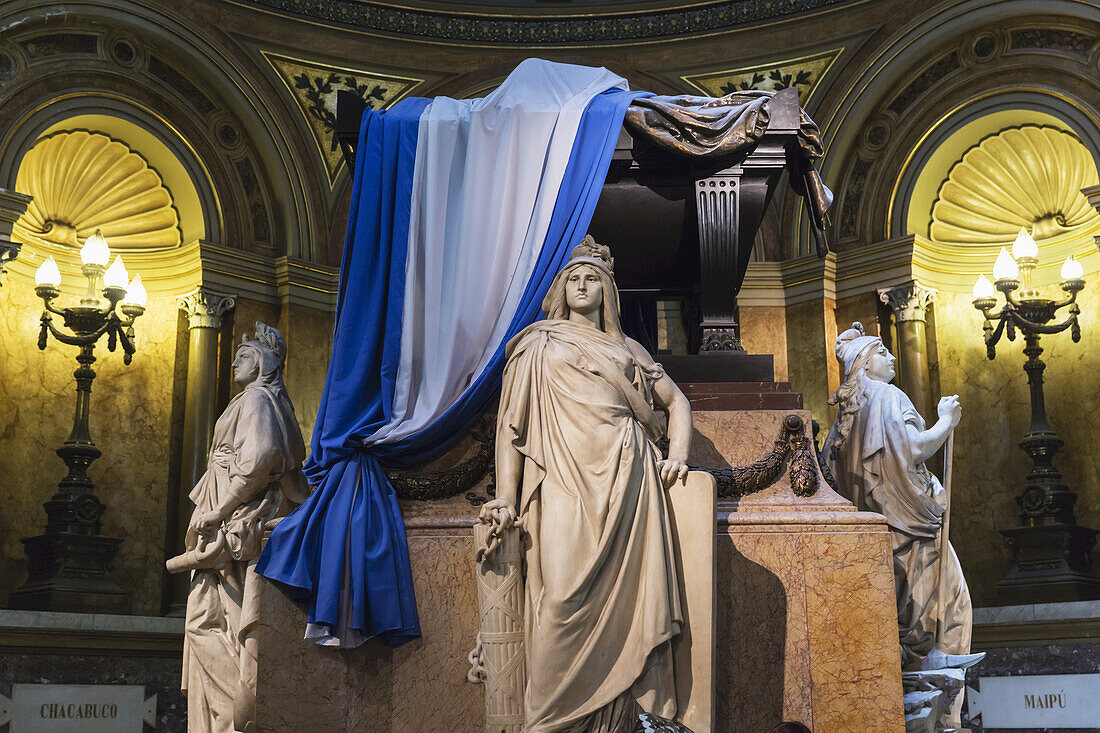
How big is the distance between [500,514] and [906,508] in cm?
261

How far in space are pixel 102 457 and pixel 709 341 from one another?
6.17 meters

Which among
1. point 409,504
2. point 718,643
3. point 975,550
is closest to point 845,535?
point 718,643

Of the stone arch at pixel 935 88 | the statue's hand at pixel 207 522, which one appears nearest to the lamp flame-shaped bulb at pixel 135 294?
the statue's hand at pixel 207 522

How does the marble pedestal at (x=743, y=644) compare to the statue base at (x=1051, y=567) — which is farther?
the statue base at (x=1051, y=567)

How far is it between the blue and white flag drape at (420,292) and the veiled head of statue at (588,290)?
24 cm

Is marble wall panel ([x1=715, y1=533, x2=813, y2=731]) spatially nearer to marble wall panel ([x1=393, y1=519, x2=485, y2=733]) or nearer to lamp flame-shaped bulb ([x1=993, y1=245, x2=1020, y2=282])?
marble wall panel ([x1=393, y1=519, x2=485, y2=733])

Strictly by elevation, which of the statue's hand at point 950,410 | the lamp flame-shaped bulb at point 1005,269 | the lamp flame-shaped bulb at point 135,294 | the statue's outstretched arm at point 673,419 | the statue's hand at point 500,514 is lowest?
the statue's hand at point 500,514

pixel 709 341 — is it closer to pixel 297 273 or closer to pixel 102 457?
pixel 297 273

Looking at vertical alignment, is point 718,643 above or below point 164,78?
below

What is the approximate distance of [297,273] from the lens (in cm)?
985

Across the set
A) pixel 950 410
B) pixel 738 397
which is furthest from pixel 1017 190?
A: pixel 738 397

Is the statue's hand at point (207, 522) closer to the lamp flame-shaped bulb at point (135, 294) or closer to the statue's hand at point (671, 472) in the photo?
the statue's hand at point (671, 472)

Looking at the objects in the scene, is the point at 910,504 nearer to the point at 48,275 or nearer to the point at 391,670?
the point at 391,670

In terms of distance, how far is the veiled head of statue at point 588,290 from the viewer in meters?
4.49
